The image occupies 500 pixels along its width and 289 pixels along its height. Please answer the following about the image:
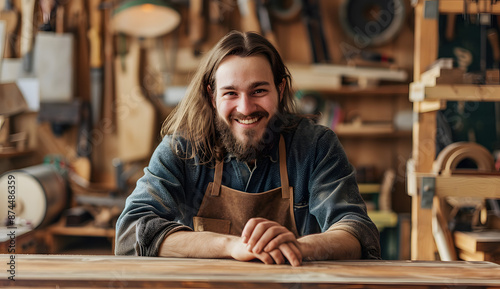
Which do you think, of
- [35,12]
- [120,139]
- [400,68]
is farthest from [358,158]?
[35,12]

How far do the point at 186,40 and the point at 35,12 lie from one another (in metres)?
1.30

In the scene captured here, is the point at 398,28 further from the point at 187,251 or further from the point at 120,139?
the point at 187,251

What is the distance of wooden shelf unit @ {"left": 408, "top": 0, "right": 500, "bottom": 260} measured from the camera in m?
1.79

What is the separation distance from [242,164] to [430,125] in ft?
2.87

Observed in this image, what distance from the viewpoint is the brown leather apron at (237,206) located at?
1.72 meters

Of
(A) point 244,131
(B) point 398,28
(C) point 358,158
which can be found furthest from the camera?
(C) point 358,158

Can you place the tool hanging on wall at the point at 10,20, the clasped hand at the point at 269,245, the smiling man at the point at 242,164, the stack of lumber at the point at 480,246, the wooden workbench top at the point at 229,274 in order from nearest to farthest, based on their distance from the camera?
the wooden workbench top at the point at 229,274
the clasped hand at the point at 269,245
the smiling man at the point at 242,164
the stack of lumber at the point at 480,246
the tool hanging on wall at the point at 10,20

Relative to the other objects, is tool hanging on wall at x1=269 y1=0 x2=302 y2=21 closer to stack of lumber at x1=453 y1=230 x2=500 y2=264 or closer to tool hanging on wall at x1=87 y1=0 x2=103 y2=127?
tool hanging on wall at x1=87 y1=0 x2=103 y2=127

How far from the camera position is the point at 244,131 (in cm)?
168

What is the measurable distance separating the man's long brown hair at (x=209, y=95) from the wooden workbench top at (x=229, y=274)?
1.90 ft

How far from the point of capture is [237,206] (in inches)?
68.2

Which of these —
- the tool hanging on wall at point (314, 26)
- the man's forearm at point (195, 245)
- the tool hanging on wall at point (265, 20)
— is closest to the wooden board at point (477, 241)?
the man's forearm at point (195, 245)

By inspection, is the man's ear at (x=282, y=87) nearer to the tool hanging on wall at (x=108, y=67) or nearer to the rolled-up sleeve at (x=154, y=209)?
the rolled-up sleeve at (x=154, y=209)

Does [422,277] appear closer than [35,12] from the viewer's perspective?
Yes
